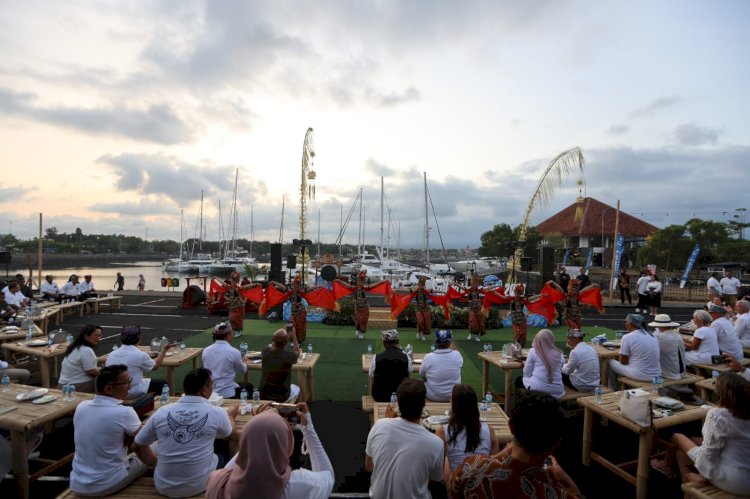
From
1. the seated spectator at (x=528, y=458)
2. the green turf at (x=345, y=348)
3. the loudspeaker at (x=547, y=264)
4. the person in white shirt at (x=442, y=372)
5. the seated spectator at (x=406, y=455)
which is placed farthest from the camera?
the loudspeaker at (x=547, y=264)

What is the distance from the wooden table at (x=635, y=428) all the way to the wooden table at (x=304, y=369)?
3505 millimetres

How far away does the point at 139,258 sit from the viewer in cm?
10544

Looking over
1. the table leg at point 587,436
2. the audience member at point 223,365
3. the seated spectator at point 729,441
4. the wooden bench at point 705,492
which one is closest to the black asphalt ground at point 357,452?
the table leg at point 587,436

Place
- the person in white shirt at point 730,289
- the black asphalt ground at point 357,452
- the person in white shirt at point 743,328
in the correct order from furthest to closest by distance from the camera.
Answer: the person in white shirt at point 730,289 → the person in white shirt at point 743,328 → the black asphalt ground at point 357,452

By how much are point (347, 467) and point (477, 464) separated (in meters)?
2.78

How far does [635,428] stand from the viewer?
3.90 metres

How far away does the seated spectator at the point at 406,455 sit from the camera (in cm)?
254

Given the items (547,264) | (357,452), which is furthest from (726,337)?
(547,264)

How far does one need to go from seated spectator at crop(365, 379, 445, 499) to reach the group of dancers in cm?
764

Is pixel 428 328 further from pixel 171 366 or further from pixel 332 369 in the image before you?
pixel 171 366

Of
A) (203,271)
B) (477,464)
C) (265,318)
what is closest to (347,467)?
(477,464)

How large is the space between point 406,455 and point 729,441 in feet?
8.16

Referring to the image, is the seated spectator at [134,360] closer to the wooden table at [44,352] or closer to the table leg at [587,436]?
the wooden table at [44,352]

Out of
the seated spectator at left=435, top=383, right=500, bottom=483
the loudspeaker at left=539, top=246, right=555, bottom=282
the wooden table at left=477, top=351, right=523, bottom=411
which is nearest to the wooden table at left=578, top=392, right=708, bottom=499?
the wooden table at left=477, top=351, right=523, bottom=411
